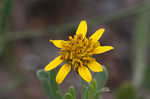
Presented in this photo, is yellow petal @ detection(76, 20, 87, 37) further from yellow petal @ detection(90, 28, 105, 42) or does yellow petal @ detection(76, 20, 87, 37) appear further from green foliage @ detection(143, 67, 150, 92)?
green foliage @ detection(143, 67, 150, 92)

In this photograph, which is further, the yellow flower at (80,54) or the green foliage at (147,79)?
the green foliage at (147,79)

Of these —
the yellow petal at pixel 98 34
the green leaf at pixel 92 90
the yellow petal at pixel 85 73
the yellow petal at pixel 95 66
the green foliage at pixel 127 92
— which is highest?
the yellow petal at pixel 98 34

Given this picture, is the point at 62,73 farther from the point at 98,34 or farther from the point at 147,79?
the point at 147,79

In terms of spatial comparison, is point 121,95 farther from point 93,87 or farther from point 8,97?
point 8,97

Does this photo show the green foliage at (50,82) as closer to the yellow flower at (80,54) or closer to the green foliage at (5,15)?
the yellow flower at (80,54)

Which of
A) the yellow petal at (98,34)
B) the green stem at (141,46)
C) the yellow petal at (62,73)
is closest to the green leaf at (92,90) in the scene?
the yellow petal at (62,73)

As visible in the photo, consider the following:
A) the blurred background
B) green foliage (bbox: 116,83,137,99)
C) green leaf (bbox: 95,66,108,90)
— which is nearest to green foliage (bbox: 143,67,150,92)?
the blurred background

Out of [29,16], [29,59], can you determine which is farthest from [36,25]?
[29,59]

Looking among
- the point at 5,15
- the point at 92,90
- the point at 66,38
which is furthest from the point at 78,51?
the point at 66,38
